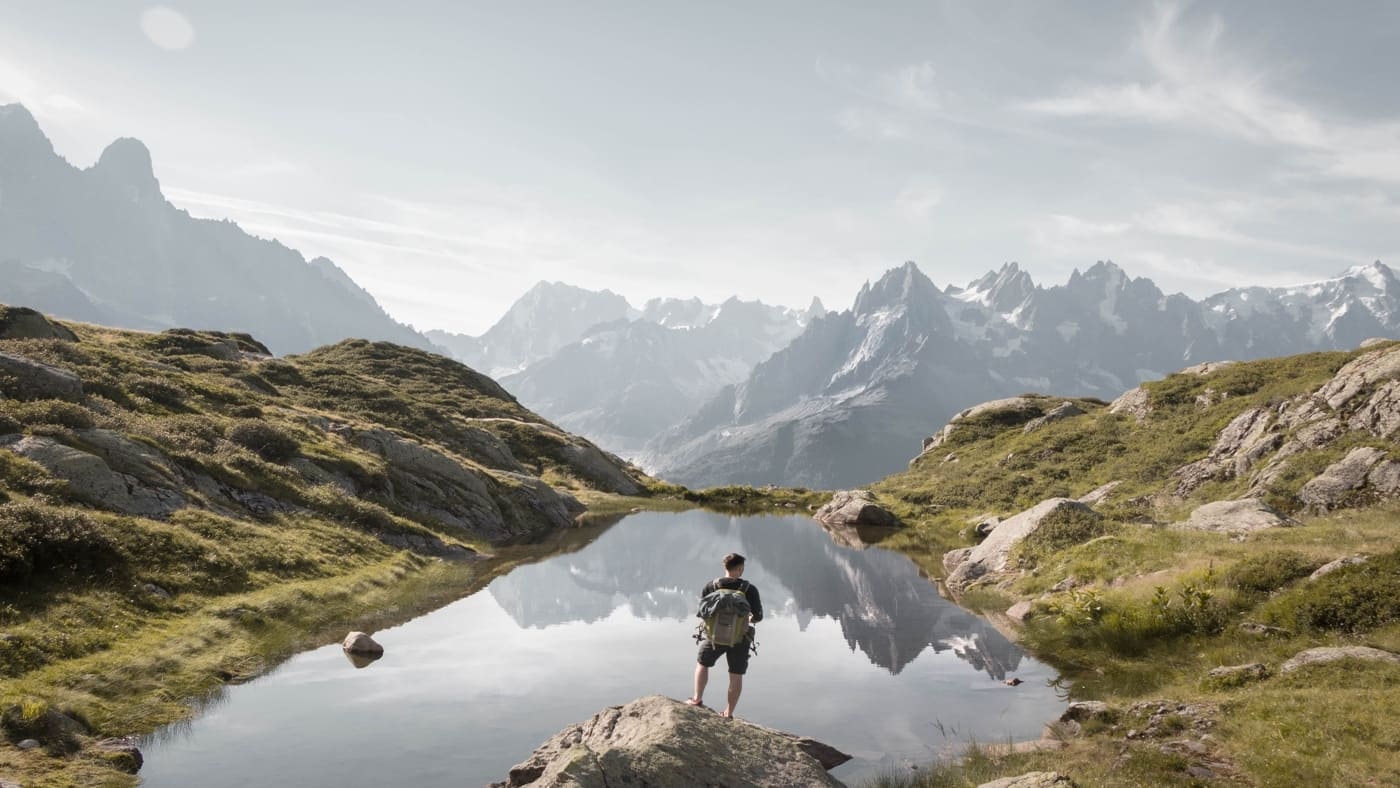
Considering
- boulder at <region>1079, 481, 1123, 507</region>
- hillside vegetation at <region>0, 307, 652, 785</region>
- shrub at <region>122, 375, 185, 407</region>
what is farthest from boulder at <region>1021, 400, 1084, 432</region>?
shrub at <region>122, 375, 185, 407</region>

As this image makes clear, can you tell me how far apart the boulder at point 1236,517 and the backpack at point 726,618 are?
1137 inches

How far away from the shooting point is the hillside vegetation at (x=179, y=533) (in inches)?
752

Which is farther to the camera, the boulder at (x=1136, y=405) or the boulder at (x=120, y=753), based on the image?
the boulder at (x=1136, y=405)

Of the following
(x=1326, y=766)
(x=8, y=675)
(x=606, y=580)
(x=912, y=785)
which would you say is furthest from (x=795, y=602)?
(x=8, y=675)

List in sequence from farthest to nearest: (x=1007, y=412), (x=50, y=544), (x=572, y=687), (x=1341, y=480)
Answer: (x=1007, y=412) → (x=1341, y=480) → (x=50, y=544) → (x=572, y=687)

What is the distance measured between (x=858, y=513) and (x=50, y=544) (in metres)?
60.8

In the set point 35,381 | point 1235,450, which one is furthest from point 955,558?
point 35,381

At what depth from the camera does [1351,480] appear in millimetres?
39250

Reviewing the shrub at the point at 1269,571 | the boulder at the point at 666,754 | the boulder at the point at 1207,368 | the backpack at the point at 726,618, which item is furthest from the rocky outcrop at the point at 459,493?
the boulder at the point at 1207,368

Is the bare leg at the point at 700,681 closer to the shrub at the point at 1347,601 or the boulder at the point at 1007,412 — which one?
the shrub at the point at 1347,601

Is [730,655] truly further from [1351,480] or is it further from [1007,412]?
[1007,412]

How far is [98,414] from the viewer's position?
39.2 meters

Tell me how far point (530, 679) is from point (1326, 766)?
1953 centimetres

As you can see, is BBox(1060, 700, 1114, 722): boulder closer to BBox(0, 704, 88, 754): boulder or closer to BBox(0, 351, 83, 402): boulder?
BBox(0, 704, 88, 754): boulder
